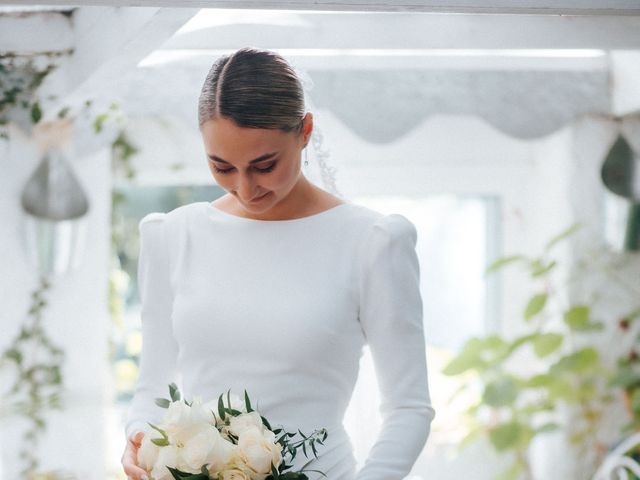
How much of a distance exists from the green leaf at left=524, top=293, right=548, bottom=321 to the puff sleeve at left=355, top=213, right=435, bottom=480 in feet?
6.75

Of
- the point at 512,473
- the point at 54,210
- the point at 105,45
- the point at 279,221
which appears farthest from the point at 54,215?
the point at 512,473

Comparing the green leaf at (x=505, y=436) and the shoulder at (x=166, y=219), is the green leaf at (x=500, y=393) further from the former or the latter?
the shoulder at (x=166, y=219)

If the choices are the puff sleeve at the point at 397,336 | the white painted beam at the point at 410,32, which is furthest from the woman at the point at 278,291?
the white painted beam at the point at 410,32

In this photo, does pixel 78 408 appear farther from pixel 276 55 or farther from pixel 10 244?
pixel 276 55

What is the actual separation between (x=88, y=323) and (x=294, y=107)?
198 cm

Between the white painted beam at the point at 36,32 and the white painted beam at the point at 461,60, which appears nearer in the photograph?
the white painted beam at the point at 36,32

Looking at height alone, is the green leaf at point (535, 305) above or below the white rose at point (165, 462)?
below

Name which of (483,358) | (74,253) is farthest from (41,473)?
(483,358)

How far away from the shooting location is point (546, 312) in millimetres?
3379

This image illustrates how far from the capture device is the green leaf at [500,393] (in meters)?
3.25

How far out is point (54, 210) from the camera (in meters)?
2.90

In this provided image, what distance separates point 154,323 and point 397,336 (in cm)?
42

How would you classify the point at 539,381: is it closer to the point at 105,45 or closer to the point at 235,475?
Result: the point at 105,45

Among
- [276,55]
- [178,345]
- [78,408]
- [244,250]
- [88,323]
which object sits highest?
[276,55]
